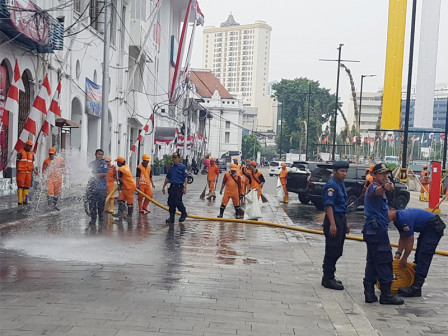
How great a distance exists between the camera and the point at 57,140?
918 inches

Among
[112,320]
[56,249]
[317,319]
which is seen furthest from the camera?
[56,249]

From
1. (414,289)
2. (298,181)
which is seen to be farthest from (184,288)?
(298,181)

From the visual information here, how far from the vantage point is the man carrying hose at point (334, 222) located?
24.2ft

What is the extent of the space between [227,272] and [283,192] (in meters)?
15.5


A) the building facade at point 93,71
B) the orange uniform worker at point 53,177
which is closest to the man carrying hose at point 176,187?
the orange uniform worker at point 53,177

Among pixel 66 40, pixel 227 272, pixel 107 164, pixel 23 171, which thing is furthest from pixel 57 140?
pixel 227 272

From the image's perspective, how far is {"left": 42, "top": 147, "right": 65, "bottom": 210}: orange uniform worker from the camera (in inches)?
581

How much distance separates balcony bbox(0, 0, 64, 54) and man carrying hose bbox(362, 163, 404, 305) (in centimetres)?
1236

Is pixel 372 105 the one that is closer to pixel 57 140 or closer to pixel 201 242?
pixel 57 140

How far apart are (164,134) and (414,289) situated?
4090 cm

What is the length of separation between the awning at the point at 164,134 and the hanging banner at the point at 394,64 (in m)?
26.3

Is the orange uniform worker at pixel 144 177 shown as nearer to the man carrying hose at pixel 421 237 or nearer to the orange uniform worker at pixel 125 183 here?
the orange uniform worker at pixel 125 183

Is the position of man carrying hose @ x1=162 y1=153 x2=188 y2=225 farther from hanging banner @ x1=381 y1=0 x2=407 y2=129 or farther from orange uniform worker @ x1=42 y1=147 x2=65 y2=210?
hanging banner @ x1=381 y1=0 x2=407 y2=129

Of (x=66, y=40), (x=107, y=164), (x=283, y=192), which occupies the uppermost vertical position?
(x=66, y=40)
